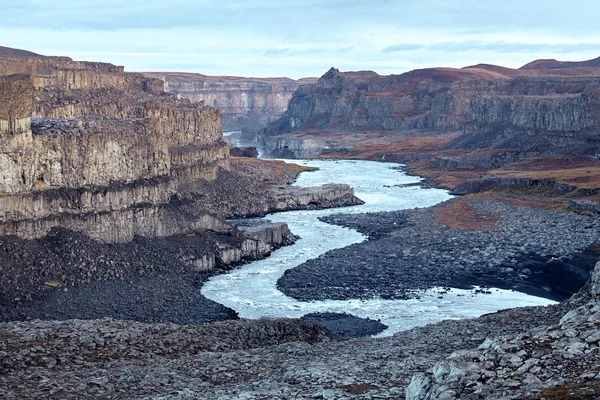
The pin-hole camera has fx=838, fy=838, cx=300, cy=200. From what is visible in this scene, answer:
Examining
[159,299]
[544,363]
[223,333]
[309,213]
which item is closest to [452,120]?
[309,213]

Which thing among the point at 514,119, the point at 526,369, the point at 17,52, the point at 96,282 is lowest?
the point at 96,282

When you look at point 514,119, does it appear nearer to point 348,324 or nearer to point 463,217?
point 463,217

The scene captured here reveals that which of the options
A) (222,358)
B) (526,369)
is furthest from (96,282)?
(526,369)

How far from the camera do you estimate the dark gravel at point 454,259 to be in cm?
5178

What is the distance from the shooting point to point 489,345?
2005 centimetres

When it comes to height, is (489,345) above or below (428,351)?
above

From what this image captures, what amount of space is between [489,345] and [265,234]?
45535 millimetres

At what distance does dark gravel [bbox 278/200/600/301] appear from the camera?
170 ft

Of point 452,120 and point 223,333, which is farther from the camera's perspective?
point 452,120

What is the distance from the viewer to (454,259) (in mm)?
59562

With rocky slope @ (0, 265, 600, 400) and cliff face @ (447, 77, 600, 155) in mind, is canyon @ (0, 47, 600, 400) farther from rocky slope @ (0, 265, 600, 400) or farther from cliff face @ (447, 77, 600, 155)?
cliff face @ (447, 77, 600, 155)

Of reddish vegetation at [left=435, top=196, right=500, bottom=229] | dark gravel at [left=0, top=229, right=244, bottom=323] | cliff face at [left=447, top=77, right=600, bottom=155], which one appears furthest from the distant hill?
dark gravel at [left=0, top=229, right=244, bottom=323]

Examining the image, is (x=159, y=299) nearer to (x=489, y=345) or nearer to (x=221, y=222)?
(x=221, y=222)

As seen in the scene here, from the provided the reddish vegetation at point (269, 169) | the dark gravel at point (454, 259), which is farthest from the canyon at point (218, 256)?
the reddish vegetation at point (269, 169)
